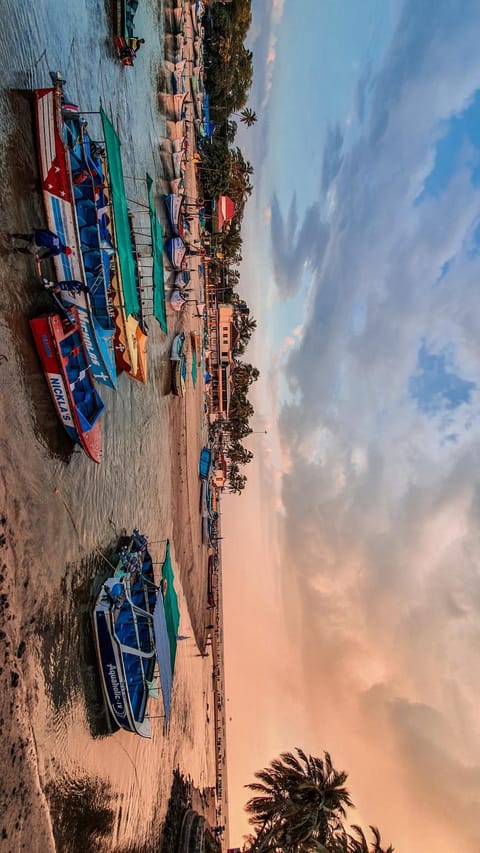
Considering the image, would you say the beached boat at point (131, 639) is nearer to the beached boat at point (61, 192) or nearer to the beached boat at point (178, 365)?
the beached boat at point (61, 192)

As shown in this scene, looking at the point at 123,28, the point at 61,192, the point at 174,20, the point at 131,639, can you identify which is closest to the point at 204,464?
the point at 131,639

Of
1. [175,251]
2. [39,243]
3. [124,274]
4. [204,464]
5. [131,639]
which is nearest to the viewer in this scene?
[39,243]

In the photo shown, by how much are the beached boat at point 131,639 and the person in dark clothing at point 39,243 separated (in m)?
9.49

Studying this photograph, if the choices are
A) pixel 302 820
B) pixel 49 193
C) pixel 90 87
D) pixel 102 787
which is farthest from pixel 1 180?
pixel 302 820

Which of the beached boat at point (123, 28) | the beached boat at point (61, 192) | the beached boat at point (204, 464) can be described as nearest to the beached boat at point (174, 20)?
the beached boat at point (123, 28)

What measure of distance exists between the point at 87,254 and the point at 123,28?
10473mm

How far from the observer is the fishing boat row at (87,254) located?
10227 mm

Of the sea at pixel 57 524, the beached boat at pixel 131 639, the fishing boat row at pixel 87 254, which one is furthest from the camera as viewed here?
the beached boat at pixel 131 639

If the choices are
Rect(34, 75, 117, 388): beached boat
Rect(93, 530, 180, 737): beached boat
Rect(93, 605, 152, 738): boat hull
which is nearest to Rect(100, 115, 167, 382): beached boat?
Rect(34, 75, 117, 388): beached boat

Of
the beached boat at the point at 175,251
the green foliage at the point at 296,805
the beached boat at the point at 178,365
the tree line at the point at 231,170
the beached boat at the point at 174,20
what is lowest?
the green foliage at the point at 296,805

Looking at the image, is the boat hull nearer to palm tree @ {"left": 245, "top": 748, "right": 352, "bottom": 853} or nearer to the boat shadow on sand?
the boat shadow on sand

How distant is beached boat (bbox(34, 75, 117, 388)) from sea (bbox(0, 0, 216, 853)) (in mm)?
291

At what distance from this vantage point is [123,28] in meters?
15.8

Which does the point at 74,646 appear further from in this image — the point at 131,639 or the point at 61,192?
the point at 61,192
